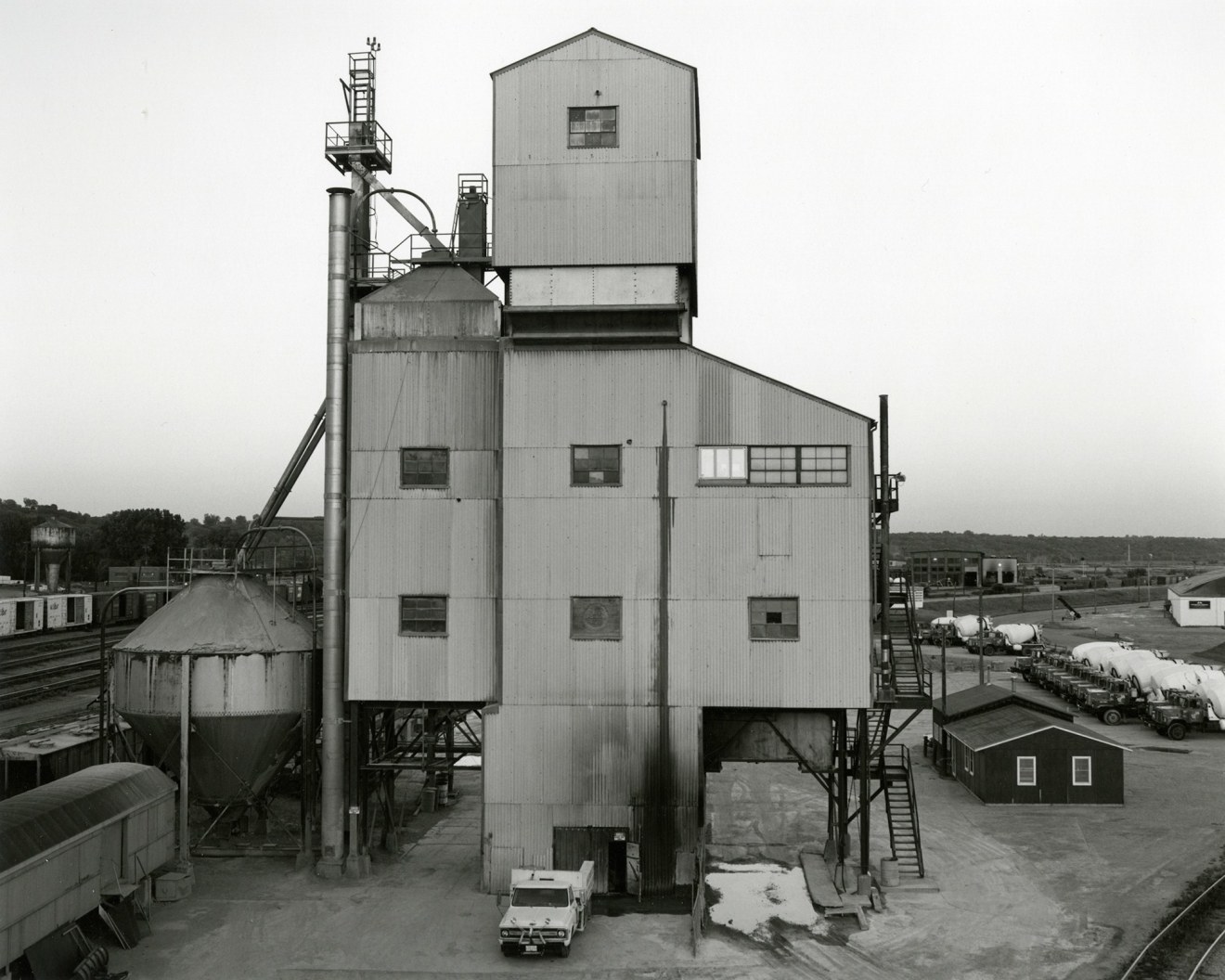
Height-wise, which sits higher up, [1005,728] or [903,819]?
[1005,728]

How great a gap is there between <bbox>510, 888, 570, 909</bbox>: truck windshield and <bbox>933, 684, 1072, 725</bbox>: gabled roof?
22.6 meters

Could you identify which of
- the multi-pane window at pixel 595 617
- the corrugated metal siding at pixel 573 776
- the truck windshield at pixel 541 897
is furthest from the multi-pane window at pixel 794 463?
the truck windshield at pixel 541 897

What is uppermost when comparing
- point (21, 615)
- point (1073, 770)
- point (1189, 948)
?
point (21, 615)

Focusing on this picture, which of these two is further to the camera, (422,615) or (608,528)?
(422,615)

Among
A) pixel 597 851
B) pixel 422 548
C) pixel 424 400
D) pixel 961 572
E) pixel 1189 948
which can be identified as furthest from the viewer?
pixel 961 572

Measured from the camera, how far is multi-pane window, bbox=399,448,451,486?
29.1 metres

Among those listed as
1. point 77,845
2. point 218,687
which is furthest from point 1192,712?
point 77,845

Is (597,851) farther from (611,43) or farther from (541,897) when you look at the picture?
(611,43)

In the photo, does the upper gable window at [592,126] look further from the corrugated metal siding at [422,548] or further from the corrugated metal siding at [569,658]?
the corrugated metal siding at [569,658]

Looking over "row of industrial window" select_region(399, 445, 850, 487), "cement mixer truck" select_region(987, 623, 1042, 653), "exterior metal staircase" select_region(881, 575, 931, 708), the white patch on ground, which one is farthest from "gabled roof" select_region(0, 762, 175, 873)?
"cement mixer truck" select_region(987, 623, 1042, 653)

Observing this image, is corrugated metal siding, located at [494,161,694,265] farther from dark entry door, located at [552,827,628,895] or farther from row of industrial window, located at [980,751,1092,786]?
row of industrial window, located at [980,751,1092,786]

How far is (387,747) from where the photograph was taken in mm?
33969

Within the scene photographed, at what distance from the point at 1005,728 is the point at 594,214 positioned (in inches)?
989

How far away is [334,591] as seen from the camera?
1155 inches
